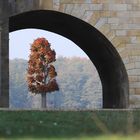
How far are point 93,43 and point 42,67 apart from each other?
36.7 metres

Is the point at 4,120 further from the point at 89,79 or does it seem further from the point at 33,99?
the point at 89,79

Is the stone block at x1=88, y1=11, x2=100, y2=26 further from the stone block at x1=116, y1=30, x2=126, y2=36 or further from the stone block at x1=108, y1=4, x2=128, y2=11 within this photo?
the stone block at x1=116, y1=30, x2=126, y2=36

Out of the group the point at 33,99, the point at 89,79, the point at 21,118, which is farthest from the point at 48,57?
the point at 89,79

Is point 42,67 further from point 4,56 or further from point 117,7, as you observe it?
point 4,56

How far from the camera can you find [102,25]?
21.7 m

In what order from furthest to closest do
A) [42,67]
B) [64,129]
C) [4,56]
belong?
[42,67] < [4,56] < [64,129]

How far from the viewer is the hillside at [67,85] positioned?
447 ft

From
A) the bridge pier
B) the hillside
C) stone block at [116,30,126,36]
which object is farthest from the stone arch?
the hillside

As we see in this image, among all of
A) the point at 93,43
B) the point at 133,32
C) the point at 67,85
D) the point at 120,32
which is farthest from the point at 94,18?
the point at 67,85

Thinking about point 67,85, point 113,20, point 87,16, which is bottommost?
point 113,20

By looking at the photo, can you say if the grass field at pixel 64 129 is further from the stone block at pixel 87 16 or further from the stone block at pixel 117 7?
the stone block at pixel 117 7

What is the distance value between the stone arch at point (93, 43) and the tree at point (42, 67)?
3428 centimetres

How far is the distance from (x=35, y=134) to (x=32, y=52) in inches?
2086

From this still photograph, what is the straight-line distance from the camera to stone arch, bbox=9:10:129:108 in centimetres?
2222
